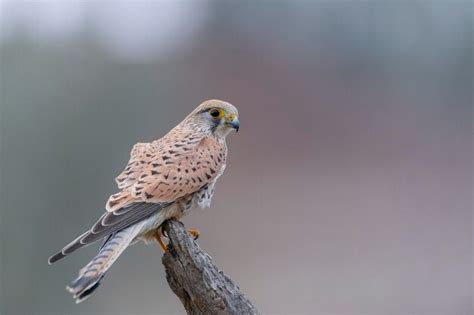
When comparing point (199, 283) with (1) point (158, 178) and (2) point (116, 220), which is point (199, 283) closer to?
(2) point (116, 220)

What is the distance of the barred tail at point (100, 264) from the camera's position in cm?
336

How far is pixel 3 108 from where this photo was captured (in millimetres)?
7738

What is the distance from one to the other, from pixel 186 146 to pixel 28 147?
144 inches

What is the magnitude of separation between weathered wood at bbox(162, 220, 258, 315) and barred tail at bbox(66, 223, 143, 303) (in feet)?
0.82

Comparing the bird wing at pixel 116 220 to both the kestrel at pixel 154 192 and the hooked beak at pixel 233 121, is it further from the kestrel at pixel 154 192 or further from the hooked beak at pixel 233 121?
the hooked beak at pixel 233 121

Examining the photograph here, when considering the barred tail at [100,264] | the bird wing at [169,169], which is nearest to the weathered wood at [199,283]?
the barred tail at [100,264]

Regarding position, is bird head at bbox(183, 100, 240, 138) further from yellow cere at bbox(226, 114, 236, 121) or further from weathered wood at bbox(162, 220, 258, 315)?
weathered wood at bbox(162, 220, 258, 315)

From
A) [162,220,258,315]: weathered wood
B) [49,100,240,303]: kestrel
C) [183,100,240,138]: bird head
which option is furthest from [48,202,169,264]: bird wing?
[183,100,240,138]: bird head

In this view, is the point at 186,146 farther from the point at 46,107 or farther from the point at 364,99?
the point at 364,99

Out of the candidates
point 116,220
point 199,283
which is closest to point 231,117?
point 116,220

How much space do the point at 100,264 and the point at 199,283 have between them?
46cm

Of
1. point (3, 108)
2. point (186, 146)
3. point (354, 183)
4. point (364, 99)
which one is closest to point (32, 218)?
point (3, 108)

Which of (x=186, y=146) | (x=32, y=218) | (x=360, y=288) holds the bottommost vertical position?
(x=186, y=146)

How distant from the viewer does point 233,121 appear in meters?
4.89
